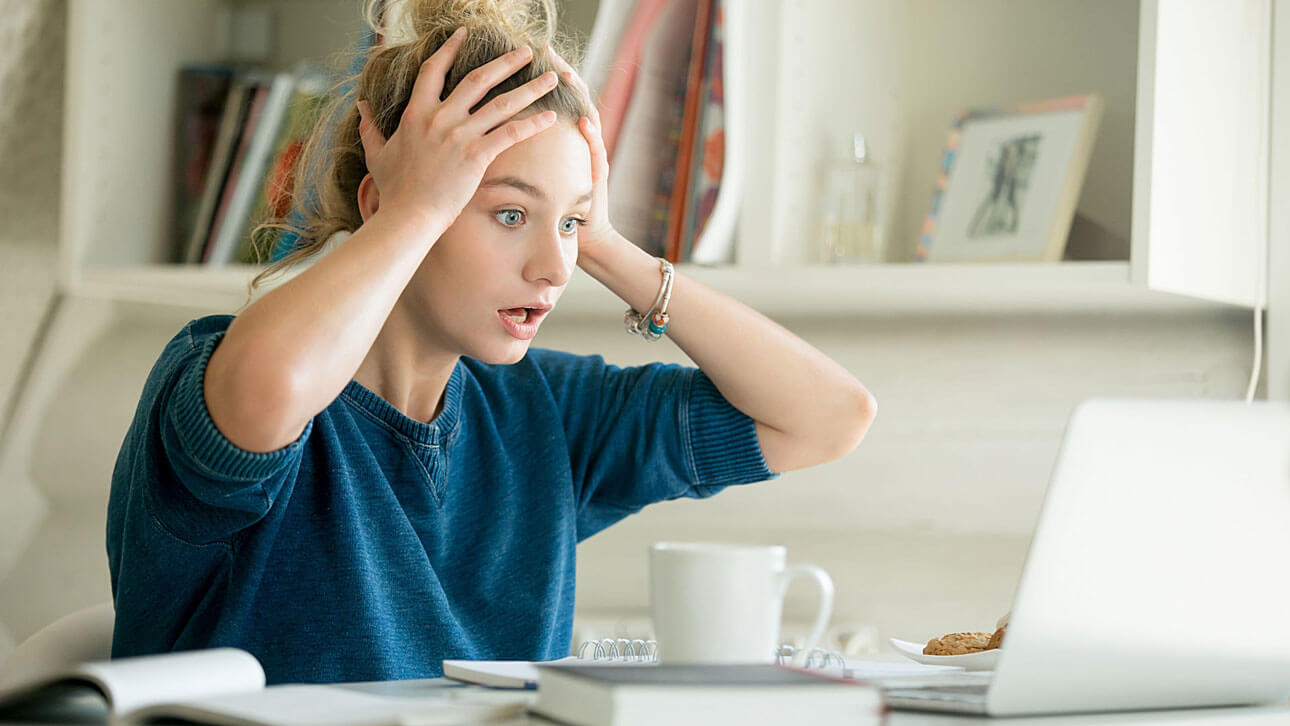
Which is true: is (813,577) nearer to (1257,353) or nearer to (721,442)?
(721,442)

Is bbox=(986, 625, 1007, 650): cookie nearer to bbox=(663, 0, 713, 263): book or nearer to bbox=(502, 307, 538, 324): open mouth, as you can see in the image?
bbox=(502, 307, 538, 324): open mouth

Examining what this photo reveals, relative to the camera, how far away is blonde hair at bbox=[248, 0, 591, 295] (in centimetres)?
112

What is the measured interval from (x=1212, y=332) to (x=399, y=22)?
1.06m

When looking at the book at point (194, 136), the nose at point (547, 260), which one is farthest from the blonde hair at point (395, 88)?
the book at point (194, 136)

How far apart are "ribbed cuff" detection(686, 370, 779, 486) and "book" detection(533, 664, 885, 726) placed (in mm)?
674

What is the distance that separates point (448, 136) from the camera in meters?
1.00

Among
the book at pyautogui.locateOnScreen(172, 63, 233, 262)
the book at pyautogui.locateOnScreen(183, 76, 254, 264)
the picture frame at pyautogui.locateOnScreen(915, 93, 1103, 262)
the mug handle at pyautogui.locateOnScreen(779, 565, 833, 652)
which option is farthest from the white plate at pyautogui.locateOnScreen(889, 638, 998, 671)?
the book at pyautogui.locateOnScreen(172, 63, 233, 262)

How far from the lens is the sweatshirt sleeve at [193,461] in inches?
33.3

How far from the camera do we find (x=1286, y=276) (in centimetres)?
151

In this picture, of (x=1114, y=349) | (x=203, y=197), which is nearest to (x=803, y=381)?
(x=1114, y=349)

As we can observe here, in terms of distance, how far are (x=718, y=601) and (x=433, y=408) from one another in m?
0.58

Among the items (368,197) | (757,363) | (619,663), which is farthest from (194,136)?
(619,663)

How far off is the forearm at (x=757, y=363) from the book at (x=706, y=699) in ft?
2.12

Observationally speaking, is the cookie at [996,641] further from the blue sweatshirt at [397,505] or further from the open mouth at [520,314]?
the open mouth at [520,314]
